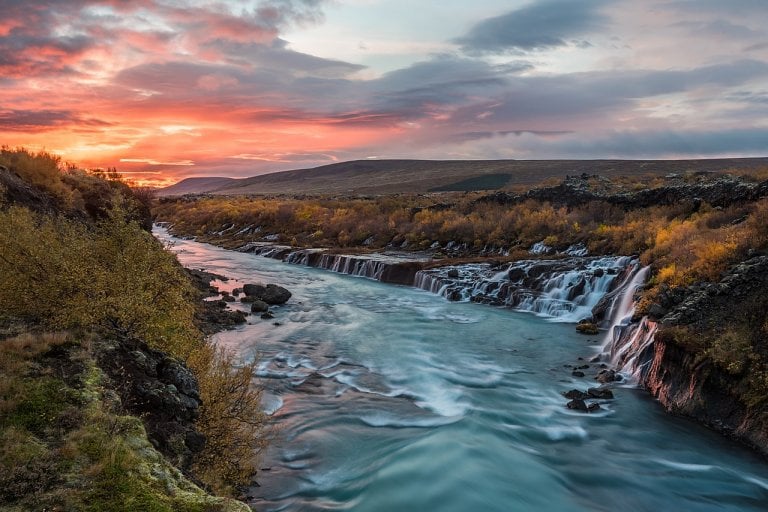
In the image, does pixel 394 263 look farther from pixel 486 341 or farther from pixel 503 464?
pixel 503 464

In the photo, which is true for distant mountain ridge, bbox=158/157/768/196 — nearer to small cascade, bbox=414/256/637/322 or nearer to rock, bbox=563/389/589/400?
small cascade, bbox=414/256/637/322

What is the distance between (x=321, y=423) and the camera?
44.6ft

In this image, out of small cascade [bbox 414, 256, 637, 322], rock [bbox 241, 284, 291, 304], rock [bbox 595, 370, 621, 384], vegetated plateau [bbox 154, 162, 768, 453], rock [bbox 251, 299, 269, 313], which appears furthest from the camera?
rock [bbox 241, 284, 291, 304]

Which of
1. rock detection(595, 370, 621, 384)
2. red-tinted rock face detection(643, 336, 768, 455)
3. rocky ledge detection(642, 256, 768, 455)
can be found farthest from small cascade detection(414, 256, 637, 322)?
red-tinted rock face detection(643, 336, 768, 455)

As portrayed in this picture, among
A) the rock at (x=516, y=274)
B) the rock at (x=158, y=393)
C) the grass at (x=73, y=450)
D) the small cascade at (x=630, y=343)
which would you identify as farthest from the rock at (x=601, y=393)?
the rock at (x=516, y=274)

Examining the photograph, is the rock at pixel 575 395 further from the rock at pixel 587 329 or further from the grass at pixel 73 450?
the grass at pixel 73 450

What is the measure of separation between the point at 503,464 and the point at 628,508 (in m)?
2.68

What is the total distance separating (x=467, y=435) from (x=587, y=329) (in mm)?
11401

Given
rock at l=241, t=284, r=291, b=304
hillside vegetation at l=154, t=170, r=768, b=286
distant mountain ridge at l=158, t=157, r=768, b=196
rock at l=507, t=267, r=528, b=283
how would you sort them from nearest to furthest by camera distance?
hillside vegetation at l=154, t=170, r=768, b=286
rock at l=241, t=284, r=291, b=304
rock at l=507, t=267, r=528, b=283
distant mountain ridge at l=158, t=157, r=768, b=196

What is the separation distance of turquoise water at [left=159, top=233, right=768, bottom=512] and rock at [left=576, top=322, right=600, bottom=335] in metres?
0.57

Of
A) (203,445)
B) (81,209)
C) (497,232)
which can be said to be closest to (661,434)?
(203,445)

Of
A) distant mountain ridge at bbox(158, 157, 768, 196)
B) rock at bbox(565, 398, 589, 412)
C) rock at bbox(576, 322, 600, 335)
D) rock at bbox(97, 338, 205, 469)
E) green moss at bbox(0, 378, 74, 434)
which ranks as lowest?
rock at bbox(565, 398, 589, 412)

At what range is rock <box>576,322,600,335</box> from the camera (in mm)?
22078

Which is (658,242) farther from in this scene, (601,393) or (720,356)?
(720,356)
